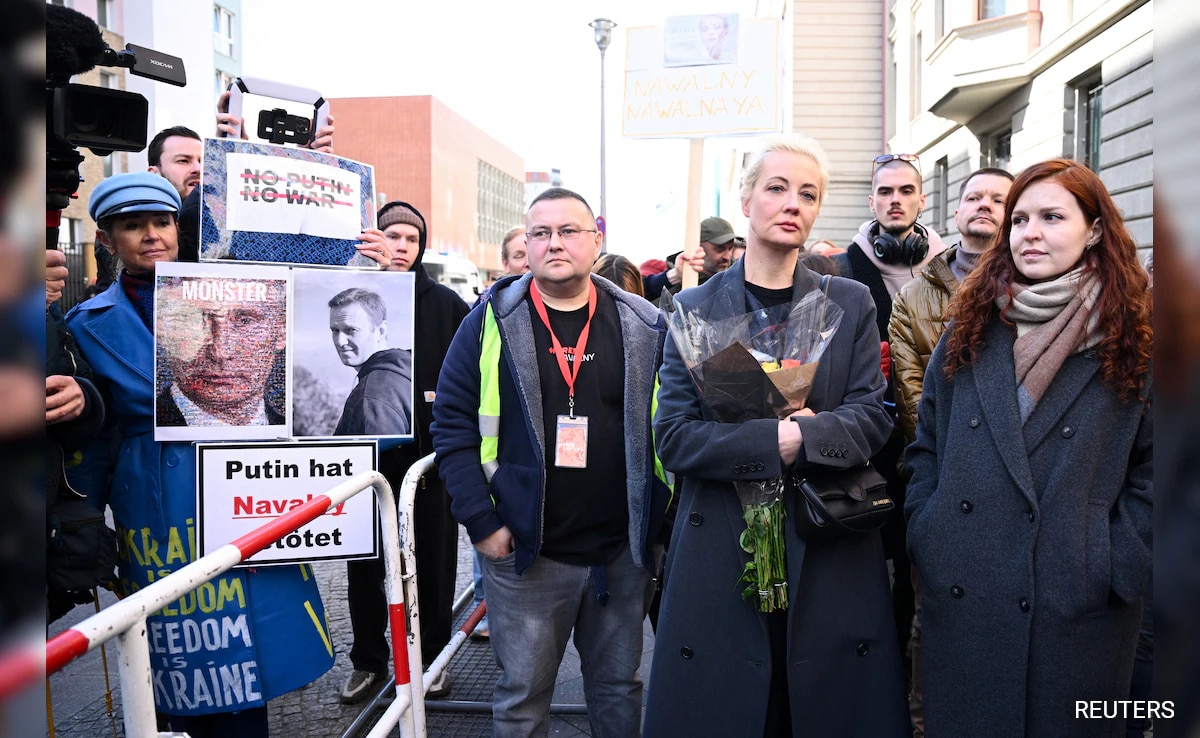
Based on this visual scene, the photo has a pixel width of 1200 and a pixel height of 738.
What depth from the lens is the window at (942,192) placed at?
698 inches

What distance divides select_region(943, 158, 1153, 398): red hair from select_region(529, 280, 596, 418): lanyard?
119 centimetres

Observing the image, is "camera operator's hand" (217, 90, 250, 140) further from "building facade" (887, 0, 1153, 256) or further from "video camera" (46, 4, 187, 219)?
"building facade" (887, 0, 1153, 256)

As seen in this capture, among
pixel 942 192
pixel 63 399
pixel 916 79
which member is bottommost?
pixel 63 399

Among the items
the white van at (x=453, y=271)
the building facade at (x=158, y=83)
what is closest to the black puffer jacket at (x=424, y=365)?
the building facade at (x=158, y=83)

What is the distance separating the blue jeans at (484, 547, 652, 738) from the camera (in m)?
2.99

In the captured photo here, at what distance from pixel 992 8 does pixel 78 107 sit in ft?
51.6

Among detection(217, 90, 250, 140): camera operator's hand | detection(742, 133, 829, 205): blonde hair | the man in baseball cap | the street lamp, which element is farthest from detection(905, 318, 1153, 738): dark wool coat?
the street lamp

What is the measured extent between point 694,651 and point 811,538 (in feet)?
1.60

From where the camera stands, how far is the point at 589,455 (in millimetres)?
3018

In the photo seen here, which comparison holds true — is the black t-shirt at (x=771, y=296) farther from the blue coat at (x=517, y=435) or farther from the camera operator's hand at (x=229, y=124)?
the camera operator's hand at (x=229, y=124)

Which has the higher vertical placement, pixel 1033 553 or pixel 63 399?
pixel 63 399

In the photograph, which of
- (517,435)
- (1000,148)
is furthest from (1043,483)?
(1000,148)

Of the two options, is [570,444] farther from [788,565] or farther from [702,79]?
[702,79]

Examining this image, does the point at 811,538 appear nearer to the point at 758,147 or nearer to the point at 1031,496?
the point at 1031,496
